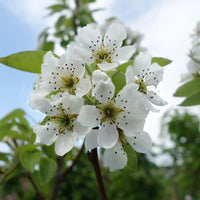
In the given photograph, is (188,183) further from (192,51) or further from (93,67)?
(93,67)

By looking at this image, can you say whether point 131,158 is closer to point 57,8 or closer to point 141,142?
point 141,142

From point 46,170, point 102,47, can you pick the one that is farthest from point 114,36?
point 46,170

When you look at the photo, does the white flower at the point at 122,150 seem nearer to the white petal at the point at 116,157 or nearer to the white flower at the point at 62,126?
the white petal at the point at 116,157

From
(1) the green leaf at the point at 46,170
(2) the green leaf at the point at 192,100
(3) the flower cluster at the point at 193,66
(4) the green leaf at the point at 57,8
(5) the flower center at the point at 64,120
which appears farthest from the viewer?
(4) the green leaf at the point at 57,8

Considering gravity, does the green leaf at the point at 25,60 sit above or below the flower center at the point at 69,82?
above

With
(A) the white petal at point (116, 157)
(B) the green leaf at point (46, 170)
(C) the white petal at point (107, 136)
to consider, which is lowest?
(B) the green leaf at point (46, 170)

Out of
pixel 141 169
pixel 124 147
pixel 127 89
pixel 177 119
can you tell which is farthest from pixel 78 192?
pixel 177 119

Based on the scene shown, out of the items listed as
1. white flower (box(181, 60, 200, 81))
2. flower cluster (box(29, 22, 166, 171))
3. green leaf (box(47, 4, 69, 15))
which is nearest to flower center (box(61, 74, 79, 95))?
flower cluster (box(29, 22, 166, 171))

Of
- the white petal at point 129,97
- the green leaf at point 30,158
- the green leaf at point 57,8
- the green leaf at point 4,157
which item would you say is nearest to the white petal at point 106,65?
the white petal at point 129,97
